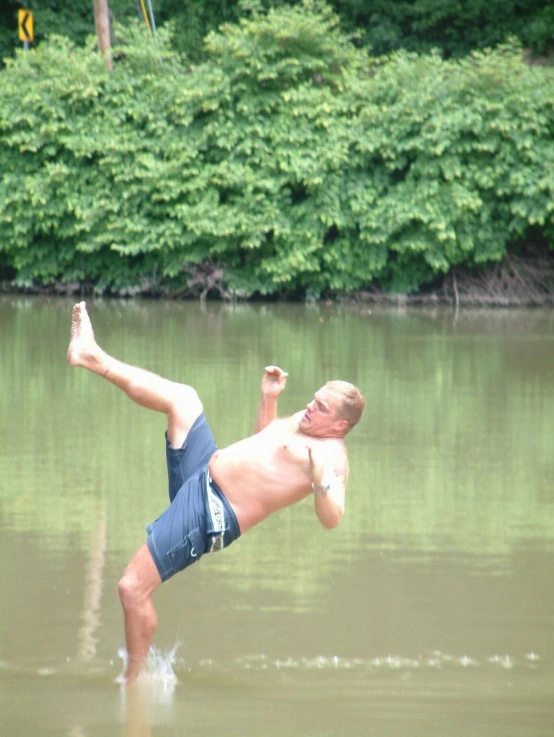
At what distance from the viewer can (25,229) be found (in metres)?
21.1

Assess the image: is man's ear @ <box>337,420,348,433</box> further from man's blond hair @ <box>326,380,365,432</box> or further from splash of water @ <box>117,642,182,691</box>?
splash of water @ <box>117,642,182,691</box>

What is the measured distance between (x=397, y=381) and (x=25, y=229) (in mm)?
11498

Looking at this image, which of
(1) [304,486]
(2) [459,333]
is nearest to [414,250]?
(2) [459,333]

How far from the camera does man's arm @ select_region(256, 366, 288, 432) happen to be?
5.13m

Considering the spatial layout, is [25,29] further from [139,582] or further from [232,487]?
[139,582]

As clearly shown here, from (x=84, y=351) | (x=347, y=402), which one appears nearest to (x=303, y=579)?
(x=347, y=402)

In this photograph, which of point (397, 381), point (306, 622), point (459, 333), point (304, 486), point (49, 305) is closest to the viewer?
point (304, 486)

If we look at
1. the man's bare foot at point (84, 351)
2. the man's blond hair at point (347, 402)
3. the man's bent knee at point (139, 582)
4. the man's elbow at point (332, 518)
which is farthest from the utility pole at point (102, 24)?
the man's elbow at point (332, 518)

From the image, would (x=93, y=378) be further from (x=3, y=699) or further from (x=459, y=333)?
(x=3, y=699)

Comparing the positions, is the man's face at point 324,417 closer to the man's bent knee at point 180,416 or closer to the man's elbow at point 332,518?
the man's elbow at point 332,518

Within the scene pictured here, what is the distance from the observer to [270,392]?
16.8 feet

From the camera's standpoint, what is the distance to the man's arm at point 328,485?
419 cm

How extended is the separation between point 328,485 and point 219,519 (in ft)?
1.69

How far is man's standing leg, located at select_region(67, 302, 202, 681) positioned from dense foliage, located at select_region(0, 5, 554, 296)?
49.9ft
